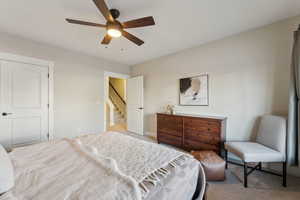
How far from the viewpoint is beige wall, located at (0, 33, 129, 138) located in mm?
2828

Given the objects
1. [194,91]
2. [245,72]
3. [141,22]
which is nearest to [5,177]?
[141,22]

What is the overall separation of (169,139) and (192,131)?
69cm

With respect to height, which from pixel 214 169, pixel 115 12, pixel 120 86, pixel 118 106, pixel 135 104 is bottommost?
pixel 214 169

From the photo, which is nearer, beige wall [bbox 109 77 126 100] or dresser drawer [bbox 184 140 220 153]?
dresser drawer [bbox 184 140 220 153]

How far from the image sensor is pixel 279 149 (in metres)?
1.86

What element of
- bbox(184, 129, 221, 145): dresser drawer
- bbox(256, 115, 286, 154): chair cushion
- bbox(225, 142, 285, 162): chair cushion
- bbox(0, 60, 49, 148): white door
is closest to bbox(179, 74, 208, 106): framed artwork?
bbox(184, 129, 221, 145): dresser drawer

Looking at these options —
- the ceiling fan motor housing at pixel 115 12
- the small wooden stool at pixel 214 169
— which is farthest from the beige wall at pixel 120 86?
the small wooden stool at pixel 214 169

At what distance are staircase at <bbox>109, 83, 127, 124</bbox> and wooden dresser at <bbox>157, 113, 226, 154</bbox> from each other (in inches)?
126

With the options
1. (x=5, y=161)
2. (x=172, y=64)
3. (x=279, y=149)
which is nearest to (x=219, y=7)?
(x=172, y=64)

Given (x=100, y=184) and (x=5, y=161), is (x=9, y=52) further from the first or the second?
(x=100, y=184)

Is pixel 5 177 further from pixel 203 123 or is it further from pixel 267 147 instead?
pixel 267 147

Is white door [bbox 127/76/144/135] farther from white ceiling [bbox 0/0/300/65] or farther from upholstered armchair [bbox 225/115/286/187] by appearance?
upholstered armchair [bbox 225/115/286/187]

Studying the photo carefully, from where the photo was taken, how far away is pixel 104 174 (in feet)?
3.18

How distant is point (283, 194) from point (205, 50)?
109 inches
